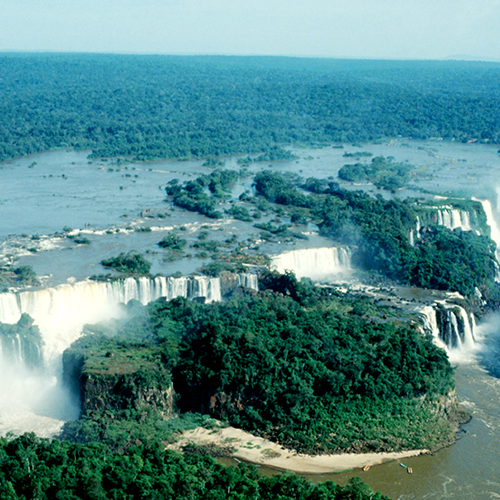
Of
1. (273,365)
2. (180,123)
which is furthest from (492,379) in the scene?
(180,123)

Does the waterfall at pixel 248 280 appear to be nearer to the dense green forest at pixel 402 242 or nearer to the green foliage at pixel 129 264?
the green foliage at pixel 129 264

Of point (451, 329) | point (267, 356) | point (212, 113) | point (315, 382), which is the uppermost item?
point (212, 113)

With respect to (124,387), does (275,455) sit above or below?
below

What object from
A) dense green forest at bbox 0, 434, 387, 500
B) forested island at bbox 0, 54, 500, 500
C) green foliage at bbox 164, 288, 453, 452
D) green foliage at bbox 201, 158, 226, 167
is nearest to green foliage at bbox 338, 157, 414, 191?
forested island at bbox 0, 54, 500, 500

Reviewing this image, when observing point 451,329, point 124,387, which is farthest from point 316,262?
point 124,387

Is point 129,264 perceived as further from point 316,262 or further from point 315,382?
point 315,382

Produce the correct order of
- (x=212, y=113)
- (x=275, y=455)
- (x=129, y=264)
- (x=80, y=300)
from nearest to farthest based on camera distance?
(x=275, y=455) → (x=80, y=300) → (x=129, y=264) → (x=212, y=113)

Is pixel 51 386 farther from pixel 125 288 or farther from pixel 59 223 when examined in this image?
pixel 59 223

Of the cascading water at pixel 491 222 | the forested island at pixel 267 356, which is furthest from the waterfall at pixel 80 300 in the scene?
the cascading water at pixel 491 222
